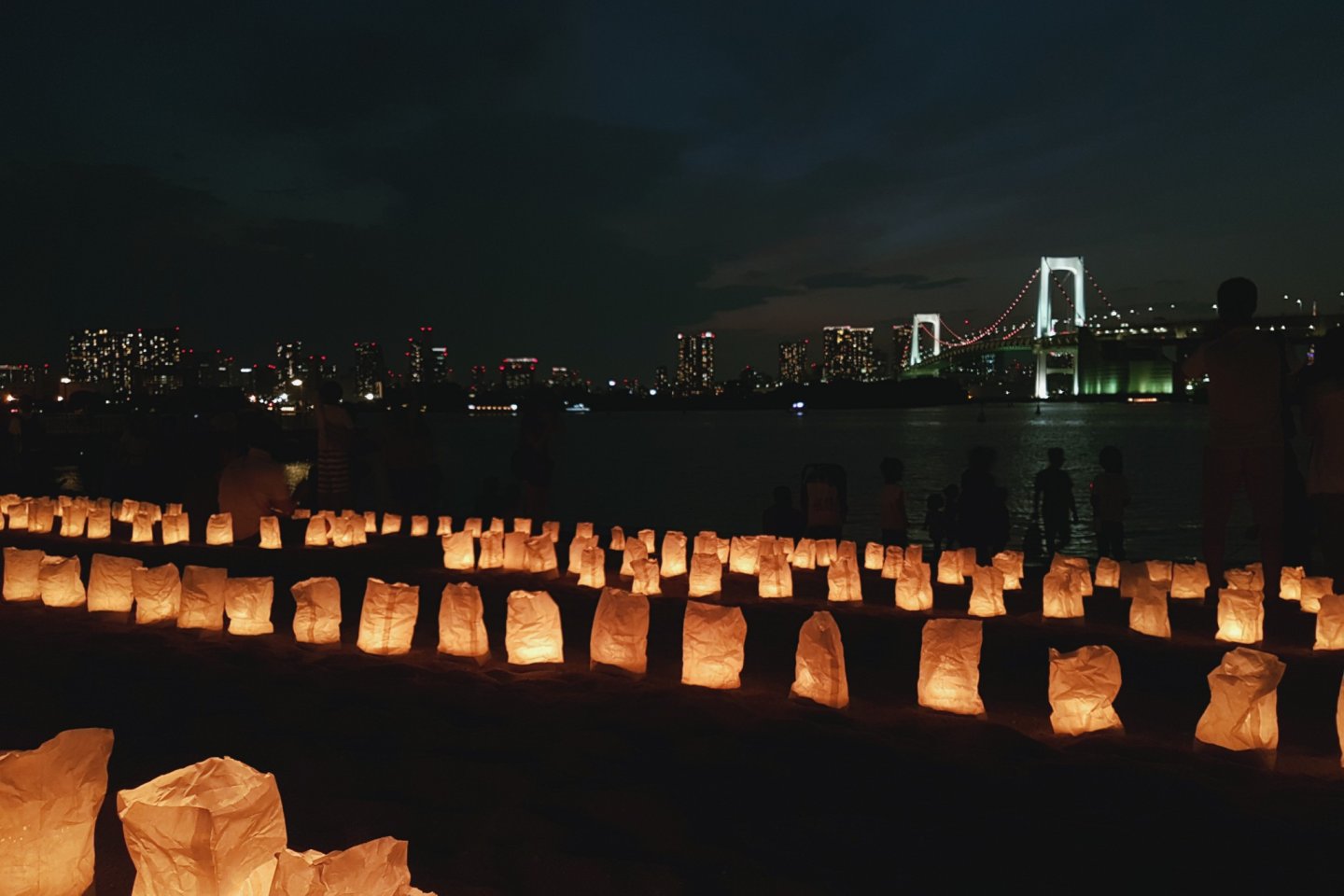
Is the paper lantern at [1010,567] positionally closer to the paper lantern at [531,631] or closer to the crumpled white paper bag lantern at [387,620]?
the paper lantern at [531,631]

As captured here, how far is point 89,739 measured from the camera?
6.66ft

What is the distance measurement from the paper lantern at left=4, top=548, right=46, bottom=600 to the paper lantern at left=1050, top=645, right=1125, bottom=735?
536 centimetres

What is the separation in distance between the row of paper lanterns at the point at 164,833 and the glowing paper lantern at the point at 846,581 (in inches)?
176

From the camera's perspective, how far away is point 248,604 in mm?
4672

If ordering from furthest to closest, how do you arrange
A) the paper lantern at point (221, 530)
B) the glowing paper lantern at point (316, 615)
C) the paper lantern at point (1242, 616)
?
the paper lantern at point (221, 530), the paper lantern at point (1242, 616), the glowing paper lantern at point (316, 615)

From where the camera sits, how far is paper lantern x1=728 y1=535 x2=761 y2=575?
6.84 meters

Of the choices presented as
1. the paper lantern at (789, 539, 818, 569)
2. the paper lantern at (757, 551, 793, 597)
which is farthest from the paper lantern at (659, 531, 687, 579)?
the paper lantern at (789, 539, 818, 569)

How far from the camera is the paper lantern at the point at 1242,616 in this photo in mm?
4844

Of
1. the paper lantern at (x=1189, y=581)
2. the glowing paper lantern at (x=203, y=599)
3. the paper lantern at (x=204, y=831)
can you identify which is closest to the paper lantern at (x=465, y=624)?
the glowing paper lantern at (x=203, y=599)

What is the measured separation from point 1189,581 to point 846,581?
2.18 meters

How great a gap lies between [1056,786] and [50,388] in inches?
2355

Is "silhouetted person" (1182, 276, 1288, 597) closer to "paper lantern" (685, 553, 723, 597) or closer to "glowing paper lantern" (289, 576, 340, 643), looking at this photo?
"paper lantern" (685, 553, 723, 597)

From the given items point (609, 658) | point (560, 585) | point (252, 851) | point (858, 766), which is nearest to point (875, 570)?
point (560, 585)

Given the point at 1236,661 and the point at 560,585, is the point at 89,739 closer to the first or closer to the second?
the point at 1236,661
